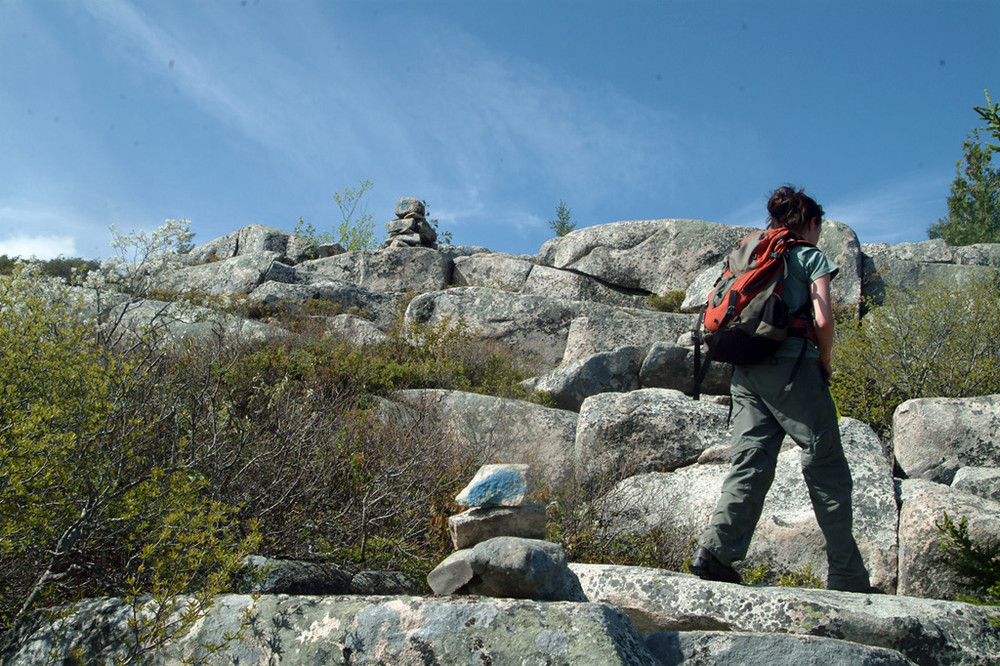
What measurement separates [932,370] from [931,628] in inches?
207

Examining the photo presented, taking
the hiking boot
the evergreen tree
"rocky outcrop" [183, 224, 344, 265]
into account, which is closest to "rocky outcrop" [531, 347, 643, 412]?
the hiking boot

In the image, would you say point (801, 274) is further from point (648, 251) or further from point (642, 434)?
point (648, 251)

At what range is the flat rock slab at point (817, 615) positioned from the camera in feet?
11.1

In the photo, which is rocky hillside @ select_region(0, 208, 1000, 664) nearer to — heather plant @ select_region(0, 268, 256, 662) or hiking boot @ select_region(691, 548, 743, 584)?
hiking boot @ select_region(691, 548, 743, 584)

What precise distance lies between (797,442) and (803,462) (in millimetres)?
176

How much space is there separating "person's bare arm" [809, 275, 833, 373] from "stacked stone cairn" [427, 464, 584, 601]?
180 centimetres

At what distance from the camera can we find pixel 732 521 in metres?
3.78

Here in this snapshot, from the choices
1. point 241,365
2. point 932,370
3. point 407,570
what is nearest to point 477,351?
point 241,365

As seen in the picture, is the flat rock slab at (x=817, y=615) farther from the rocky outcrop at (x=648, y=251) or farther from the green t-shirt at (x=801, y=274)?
the rocky outcrop at (x=648, y=251)

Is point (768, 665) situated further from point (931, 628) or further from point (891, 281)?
point (891, 281)

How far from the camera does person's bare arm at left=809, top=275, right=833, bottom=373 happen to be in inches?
154

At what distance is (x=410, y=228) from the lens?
19391mm

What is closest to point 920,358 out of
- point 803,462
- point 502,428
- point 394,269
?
point 502,428

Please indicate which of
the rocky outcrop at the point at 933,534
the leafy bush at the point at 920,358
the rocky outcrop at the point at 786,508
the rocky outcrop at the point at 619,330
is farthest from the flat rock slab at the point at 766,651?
the rocky outcrop at the point at 619,330
